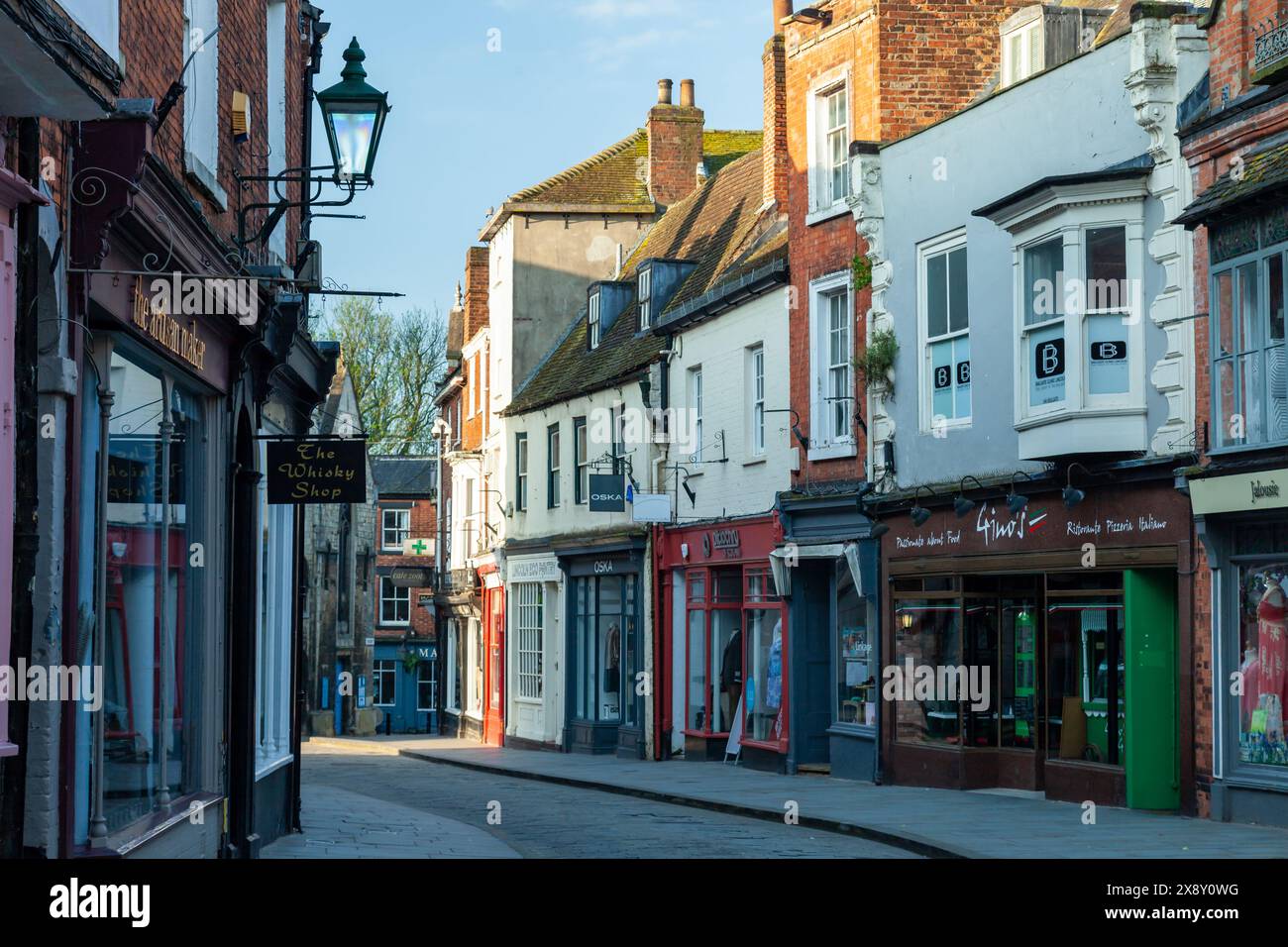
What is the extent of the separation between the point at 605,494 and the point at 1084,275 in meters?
13.5

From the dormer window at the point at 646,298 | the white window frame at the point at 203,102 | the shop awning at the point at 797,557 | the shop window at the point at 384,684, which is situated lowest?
the shop window at the point at 384,684

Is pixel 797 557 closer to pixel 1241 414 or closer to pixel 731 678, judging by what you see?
pixel 731 678

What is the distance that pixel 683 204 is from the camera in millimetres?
35875

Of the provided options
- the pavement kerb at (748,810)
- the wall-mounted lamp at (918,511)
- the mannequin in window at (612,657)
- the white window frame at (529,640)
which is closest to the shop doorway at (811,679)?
the pavement kerb at (748,810)

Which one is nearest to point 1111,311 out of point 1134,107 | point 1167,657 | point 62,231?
point 1134,107

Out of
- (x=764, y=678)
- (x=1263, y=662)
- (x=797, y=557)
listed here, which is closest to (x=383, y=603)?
(x=764, y=678)

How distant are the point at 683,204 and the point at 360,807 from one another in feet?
61.8

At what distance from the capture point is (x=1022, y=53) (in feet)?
70.2

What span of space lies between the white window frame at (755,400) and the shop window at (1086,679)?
815 cm

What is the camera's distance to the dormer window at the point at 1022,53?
826 inches

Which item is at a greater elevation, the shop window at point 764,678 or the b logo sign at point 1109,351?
the b logo sign at point 1109,351

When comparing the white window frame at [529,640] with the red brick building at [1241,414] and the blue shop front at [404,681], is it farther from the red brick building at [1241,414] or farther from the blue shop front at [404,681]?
the blue shop front at [404,681]

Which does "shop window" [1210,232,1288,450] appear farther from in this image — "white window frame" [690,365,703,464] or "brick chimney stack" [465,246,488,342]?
"brick chimney stack" [465,246,488,342]

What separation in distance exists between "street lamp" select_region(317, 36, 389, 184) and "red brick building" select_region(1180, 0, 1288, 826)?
7630 mm
